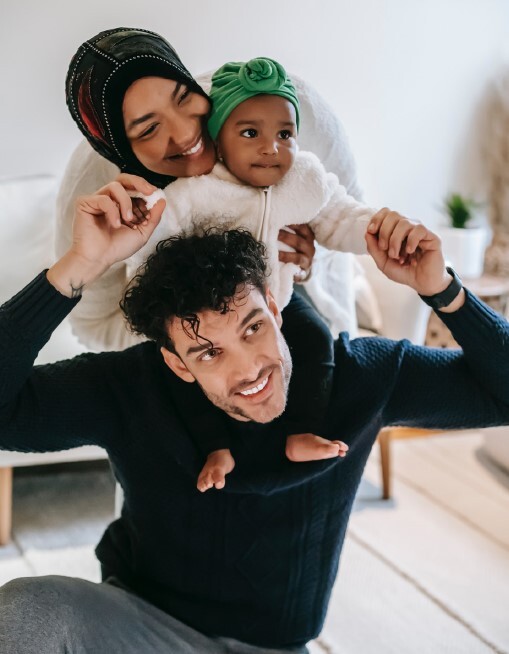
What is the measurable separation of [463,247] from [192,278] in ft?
7.04

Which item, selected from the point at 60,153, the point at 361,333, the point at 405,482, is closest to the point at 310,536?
the point at 361,333

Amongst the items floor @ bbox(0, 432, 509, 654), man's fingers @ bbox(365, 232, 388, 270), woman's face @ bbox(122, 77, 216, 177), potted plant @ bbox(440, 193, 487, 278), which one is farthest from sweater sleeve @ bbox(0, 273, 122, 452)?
potted plant @ bbox(440, 193, 487, 278)

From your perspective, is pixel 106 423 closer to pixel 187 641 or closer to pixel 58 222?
pixel 187 641

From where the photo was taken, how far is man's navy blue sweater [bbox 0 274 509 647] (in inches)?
45.9

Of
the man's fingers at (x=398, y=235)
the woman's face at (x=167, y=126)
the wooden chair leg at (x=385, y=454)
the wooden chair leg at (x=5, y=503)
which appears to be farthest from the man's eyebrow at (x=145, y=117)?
the wooden chair leg at (x=385, y=454)

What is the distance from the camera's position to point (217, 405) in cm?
110

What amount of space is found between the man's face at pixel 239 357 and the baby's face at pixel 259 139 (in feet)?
0.51

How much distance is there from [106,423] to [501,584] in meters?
1.36

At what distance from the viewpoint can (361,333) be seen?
242 cm

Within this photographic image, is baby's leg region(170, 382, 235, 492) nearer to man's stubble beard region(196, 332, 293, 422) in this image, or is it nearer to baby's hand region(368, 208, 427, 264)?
man's stubble beard region(196, 332, 293, 422)

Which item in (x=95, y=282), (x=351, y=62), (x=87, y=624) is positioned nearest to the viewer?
(x=87, y=624)

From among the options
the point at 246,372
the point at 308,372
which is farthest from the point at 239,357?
the point at 308,372

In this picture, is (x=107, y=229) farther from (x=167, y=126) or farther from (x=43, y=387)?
(x=43, y=387)

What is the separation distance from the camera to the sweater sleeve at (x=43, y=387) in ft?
3.39
